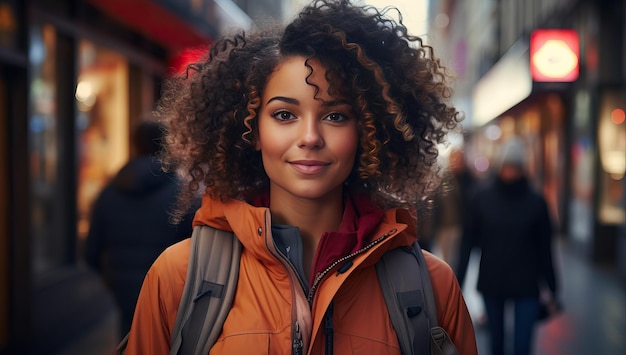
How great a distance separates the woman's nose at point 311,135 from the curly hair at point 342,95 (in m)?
0.11

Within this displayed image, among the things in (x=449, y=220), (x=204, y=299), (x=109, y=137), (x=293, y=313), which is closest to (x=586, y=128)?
(x=449, y=220)

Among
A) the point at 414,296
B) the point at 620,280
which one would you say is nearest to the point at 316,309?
the point at 414,296

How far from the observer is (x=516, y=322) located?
521 cm

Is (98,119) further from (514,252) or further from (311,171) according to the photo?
(311,171)

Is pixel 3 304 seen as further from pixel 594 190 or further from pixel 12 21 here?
pixel 594 190

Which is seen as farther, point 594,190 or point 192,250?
point 594,190

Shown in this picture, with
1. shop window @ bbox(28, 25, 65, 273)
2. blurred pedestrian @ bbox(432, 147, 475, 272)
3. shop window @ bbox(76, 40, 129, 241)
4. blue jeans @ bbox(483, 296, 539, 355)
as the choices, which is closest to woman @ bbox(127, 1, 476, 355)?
blue jeans @ bbox(483, 296, 539, 355)

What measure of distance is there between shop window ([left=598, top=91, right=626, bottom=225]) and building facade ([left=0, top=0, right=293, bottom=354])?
6.14 meters

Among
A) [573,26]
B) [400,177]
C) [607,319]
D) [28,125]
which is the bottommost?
[607,319]

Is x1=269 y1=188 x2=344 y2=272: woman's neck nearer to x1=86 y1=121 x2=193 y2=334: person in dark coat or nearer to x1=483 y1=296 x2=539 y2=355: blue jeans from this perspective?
x1=86 y1=121 x2=193 y2=334: person in dark coat

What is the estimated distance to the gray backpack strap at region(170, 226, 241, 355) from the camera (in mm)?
1980

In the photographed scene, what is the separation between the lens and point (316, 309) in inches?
79.4

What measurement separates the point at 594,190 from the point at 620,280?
209 centimetres

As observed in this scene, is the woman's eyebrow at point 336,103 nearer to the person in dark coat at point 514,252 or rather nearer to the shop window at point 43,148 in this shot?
the person in dark coat at point 514,252
